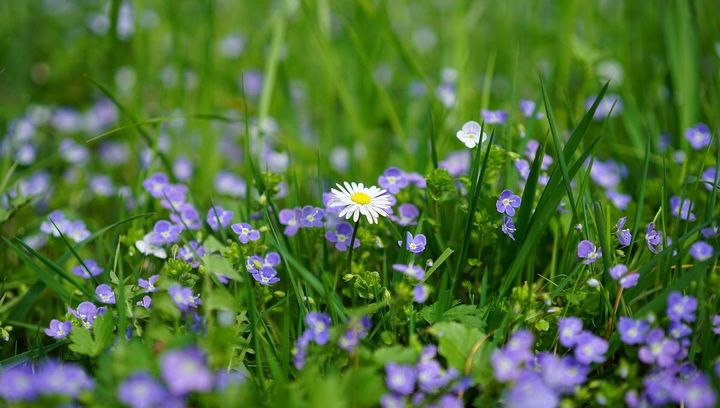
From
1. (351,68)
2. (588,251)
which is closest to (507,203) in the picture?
(588,251)

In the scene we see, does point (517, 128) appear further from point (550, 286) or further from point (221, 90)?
point (221, 90)

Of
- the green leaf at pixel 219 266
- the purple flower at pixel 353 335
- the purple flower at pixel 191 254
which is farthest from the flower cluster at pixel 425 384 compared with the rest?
the purple flower at pixel 191 254

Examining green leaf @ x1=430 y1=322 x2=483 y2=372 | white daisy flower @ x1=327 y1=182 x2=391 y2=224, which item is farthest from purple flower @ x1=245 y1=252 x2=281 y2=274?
green leaf @ x1=430 y1=322 x2=483 y2=372

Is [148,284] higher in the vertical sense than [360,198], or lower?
lower

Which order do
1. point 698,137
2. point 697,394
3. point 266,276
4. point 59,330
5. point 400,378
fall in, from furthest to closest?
point 698,137, point 266,276, point 59,330, point 400,378, point 697,394

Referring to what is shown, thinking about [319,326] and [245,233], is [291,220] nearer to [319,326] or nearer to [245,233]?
[245,233]

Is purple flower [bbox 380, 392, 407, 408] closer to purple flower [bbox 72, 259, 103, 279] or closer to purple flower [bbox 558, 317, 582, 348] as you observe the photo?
purple flower [bbox 558, 317, 582, 348]

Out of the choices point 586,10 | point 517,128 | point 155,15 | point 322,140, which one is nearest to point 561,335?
point 517,128
